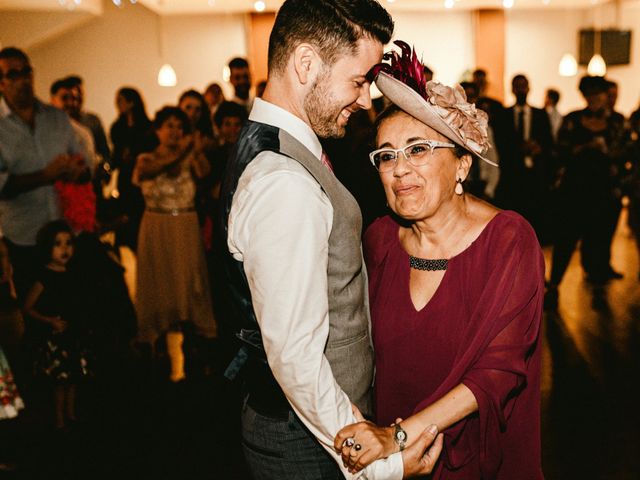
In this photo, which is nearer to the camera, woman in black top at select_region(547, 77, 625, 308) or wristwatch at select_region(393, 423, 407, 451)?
wristwatch at select_region(393, 423, 407, 451)

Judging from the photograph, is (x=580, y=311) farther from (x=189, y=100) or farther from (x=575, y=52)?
(x=575, y=52)

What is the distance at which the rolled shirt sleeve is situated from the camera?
1.19m

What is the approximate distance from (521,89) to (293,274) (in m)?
5.97

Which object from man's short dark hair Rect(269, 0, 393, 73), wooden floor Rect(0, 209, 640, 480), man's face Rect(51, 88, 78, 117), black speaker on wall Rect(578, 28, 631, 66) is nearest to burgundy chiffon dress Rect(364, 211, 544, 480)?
man's short dark hair Rect(269, 0, 393, 73)

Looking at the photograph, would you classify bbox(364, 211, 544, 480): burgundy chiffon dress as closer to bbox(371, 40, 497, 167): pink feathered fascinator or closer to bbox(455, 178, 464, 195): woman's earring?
bbox(455, 178, 464, 195): woman's earring

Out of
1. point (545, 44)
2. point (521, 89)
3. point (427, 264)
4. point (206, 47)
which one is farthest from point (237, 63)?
point (545, 44)

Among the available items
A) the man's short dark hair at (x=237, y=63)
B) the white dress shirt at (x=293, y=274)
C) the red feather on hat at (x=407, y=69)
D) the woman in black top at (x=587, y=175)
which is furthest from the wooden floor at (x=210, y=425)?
the man's short dark hair at (x=237, y=63)

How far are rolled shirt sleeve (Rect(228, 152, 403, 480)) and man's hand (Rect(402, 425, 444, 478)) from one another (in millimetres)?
199

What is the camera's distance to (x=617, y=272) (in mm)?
5719

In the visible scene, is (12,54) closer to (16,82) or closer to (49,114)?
(16,82)

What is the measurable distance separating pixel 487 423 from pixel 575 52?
12.3 m

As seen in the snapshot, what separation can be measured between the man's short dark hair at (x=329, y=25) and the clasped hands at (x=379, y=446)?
2.56ft

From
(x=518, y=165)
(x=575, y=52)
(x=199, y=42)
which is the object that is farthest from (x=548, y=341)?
(x=575, y=52)

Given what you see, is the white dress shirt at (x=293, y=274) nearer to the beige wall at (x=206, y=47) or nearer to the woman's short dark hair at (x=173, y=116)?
the woman's short dark hair at (x=173, y=116)
